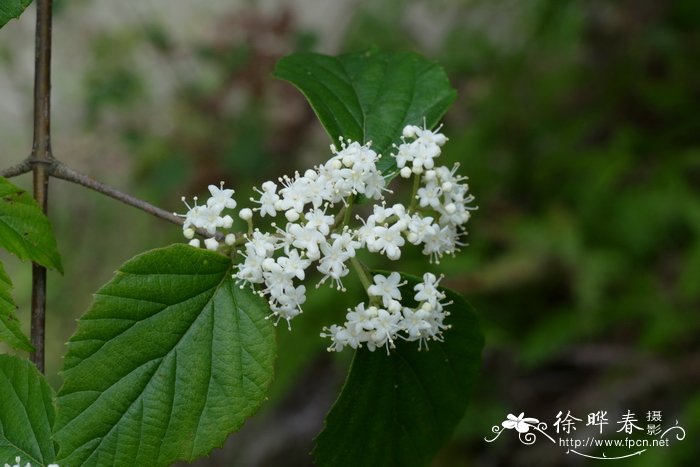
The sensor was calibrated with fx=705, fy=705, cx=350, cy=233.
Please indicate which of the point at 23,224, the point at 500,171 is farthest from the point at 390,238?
the point at 500,171

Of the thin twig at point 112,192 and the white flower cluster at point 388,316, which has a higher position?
the thin twig at point 112,192

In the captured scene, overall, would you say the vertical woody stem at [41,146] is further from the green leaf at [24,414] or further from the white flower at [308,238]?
the white flower at [308,238]

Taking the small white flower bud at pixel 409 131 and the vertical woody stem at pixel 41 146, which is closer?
the vertical woody stem at pixel 41 146

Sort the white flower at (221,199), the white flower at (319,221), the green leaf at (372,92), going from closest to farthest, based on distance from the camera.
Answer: the white flower at (319,221)
the white flower at (221,199)
the green leaf at (372,92)

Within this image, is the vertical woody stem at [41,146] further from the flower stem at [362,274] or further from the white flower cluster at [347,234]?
the flower stem at [362,274]

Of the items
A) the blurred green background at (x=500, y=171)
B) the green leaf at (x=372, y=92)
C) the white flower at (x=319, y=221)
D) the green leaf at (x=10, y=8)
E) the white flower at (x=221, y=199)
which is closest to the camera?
the green leaf at (x=10, y=8)

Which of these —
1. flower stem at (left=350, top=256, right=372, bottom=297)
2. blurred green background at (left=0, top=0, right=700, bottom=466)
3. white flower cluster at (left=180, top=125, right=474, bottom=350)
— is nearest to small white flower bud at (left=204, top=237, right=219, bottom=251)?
white flower cluster at (left=180, top=125, right=474, bottom=350)

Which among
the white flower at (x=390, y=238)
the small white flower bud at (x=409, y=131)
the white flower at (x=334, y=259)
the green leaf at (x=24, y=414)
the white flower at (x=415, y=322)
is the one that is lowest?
the green leaf at (x=24, y=414)

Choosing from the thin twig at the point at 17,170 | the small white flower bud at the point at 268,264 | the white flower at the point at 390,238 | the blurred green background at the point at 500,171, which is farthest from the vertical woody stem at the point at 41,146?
the blurred green background at the point at 500,171
